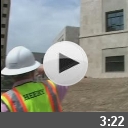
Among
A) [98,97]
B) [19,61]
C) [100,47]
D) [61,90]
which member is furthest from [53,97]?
[100,47]

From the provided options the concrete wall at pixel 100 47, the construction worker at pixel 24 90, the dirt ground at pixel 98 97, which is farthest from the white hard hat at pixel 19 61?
the concrete wall at pixel 100 47

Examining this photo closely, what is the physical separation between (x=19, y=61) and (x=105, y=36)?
27488mm

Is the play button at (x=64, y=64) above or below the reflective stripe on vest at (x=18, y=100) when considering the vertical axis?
above

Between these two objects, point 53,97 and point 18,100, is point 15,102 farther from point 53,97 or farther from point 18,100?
point 53,97

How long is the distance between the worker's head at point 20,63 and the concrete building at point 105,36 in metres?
25.7

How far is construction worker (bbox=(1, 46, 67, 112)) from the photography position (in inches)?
108

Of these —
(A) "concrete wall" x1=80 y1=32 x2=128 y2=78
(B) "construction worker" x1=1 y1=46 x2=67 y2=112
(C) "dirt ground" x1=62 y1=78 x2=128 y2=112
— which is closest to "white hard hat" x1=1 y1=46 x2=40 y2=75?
(B) "construction worker" x1=1 y1=46 x2=67 y2=112

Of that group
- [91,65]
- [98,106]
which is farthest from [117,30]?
[98,106]

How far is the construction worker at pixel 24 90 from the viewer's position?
2752 mm

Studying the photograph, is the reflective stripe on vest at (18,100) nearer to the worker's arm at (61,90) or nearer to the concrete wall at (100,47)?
the worker's arm at (61,90)

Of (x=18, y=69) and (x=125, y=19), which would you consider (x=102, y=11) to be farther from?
(x=18, y=69)

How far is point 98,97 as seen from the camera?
19688mm

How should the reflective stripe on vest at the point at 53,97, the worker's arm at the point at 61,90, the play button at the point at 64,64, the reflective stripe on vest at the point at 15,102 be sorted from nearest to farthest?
the play button at the point at 64,64
the reflective stripe on vest at the point at 15,102
the reflective stripe on vest at the point at 53,97
the worker's arm at the point at 61,90

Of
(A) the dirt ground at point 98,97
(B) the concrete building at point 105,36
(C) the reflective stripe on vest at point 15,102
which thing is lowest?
(A) the dirt ground at point 98,97
